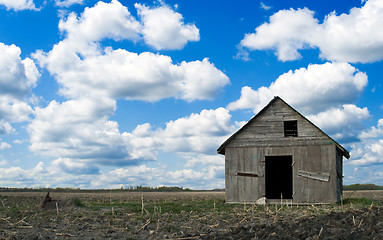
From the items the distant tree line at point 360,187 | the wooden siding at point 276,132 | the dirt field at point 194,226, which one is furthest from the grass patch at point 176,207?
the distant tree line at point 360,187

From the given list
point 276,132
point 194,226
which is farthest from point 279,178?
point 194,226

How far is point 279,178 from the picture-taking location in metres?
28.4

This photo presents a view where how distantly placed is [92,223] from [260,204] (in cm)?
1045

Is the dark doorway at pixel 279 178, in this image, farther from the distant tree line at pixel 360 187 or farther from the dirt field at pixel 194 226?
the distant tree line at pixel 360 187

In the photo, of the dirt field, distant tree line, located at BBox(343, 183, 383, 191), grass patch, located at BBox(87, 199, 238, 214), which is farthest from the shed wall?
distant tree line, located at BBox(343, 183, 383, 191)

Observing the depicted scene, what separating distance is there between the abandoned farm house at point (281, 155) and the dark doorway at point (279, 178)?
4938mm

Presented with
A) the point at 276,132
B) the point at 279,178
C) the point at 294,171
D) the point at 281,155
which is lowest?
the point at 279,178

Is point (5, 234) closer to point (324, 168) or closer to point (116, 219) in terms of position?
point (116, 219)

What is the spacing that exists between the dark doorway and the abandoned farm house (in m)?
4.94

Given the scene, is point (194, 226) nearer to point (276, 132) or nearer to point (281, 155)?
point (281, 155)

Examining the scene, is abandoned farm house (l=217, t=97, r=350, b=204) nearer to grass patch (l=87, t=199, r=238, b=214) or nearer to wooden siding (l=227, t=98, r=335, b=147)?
wooden siding (l=227, t=98, r=335, b=147)

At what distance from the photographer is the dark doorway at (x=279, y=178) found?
2788 centimetres

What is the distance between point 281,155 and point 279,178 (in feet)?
21.5

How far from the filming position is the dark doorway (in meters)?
27.9
